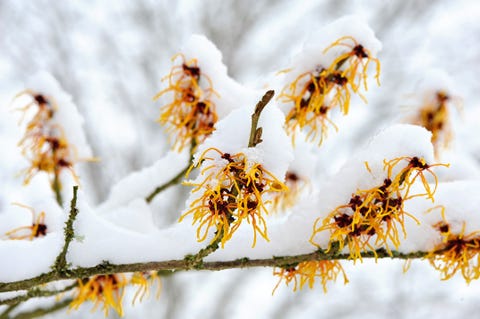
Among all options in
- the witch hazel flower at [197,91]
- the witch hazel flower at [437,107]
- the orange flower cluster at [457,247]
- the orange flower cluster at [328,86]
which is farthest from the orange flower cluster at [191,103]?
the witch hazel flower at [437,107]

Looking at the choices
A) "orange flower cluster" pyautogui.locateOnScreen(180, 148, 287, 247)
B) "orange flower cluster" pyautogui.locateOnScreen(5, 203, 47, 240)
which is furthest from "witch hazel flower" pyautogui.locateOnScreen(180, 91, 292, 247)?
"orange flower cluster" pyautogui.locateOnScreen(5, 203, 47, 240)

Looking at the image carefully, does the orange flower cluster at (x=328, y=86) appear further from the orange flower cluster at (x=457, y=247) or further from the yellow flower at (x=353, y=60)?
the orange flower cluster at (x=457, y=247)

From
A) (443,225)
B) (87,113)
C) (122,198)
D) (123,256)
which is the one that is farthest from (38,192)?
(87,113)

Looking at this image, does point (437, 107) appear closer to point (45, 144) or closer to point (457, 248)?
point (457, 248)

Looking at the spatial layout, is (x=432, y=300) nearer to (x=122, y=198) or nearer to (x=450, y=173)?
(x=450, y=173)

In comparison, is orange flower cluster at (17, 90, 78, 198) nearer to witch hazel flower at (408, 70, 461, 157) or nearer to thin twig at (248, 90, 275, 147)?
thin twig at (248, 90, 275, 147)

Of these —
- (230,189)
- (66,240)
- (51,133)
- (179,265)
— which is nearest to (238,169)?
(230,189)

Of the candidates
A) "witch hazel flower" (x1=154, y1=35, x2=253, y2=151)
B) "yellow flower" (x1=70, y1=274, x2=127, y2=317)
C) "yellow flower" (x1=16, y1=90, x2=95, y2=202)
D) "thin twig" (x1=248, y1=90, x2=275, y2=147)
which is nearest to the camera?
"thin twig" (x1=248, y1=90, x2=275, y2=147)
